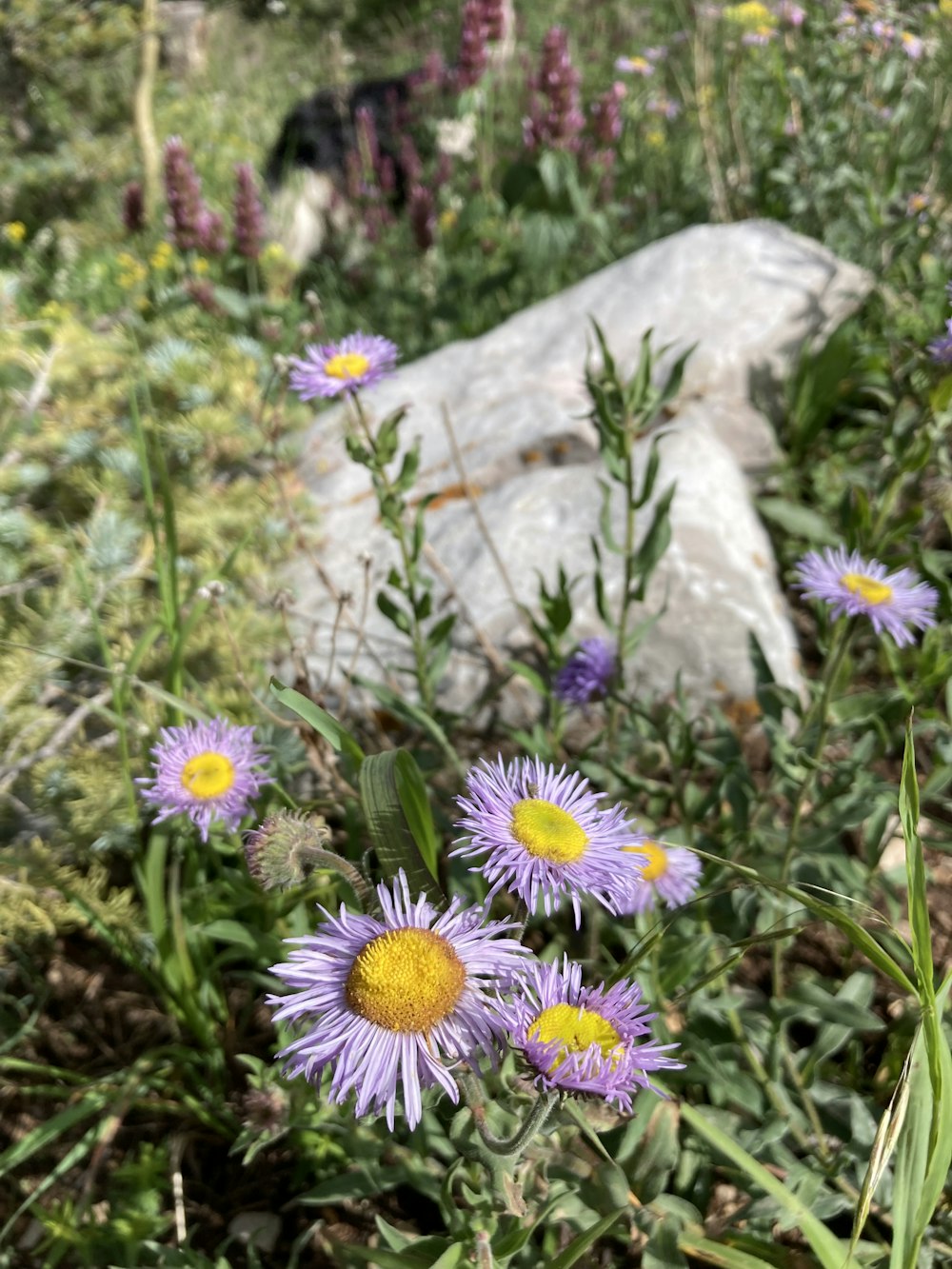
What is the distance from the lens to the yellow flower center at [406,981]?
2.48ft

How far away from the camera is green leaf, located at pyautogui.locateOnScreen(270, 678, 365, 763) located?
94cm

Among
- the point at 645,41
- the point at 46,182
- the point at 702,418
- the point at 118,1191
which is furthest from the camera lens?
the point at 645,41

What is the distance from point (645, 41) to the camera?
6.16m

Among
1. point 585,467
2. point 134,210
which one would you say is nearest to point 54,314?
point 134,210

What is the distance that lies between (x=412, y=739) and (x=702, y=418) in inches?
53.0

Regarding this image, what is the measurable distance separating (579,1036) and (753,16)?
15.4 feet

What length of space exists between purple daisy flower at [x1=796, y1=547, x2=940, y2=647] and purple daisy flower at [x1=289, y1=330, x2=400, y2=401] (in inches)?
33.8

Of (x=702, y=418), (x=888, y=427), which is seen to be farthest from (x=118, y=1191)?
(x=702, y=418)

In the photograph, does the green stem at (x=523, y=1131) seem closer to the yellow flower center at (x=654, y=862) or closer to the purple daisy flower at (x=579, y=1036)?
the purple daisy flower at (x=579, y=1036)

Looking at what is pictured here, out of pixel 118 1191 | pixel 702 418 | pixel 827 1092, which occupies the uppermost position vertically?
pixel 702 418

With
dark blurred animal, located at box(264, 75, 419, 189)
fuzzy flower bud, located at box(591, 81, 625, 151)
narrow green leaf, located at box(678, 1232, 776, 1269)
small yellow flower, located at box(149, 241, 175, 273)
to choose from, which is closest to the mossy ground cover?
narrow green leaf, located at box(678, 1232, 776, 1269)

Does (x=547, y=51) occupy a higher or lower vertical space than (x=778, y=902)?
higher

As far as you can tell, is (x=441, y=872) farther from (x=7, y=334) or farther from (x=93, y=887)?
(x=7, y=334)

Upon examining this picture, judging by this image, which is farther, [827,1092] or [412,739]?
[412,739]
